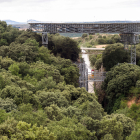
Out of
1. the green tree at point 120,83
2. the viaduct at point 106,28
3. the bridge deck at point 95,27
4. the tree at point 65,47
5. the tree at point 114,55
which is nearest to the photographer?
the green tree at point 120,83

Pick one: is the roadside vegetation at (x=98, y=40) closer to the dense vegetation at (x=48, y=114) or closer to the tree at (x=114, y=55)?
the tree at (x=114, y=55)

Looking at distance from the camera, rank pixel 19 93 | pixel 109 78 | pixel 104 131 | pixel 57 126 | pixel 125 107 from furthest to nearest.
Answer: pixel 109 78, pixel 125 107, pixel 19 93, pixel 104 131, pixel 57 126

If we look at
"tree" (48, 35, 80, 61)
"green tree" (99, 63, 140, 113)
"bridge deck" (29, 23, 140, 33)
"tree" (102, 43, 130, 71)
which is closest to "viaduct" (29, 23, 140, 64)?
"bridge deck" (29, 23, 140, 33)

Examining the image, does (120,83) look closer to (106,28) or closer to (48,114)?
(106,28)

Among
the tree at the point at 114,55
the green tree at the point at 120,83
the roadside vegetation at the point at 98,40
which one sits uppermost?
the roadside vegetation at the point at 98,40

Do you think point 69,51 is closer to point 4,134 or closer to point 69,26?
point 69,26

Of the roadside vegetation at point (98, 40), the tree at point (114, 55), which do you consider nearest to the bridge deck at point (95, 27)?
the tree at point (114, 55)

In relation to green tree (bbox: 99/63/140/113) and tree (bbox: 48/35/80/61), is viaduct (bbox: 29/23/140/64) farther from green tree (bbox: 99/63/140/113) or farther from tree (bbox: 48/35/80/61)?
green tree (bbox: 99/63/140/113)

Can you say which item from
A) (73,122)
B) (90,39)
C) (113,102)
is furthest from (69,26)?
(90,39)

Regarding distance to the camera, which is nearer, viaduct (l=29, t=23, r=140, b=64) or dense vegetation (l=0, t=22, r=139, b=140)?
dense vegetation (l=0, t=22, r=139, b=140)

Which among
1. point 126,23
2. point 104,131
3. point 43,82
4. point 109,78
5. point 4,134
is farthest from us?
point 126,23

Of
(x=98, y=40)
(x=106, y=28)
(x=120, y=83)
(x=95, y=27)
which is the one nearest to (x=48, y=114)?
(x=120, y=83)
